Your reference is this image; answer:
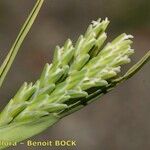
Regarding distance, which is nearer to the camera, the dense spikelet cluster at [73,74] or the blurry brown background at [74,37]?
the dense spikelet cluster at [73,74]

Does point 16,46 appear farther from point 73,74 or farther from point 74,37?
point 74,37

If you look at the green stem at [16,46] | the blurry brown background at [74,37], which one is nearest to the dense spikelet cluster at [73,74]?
the green stem at [16,46]

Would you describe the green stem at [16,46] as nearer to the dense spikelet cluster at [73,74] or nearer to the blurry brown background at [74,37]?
the dense spikelet cluster at [73,74]

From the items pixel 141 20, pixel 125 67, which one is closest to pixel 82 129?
pixel 125 67

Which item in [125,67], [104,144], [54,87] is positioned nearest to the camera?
[54,87]

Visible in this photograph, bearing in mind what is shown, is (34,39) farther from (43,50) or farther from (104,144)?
(104,144)

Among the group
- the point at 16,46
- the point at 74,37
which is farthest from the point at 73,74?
the point at 74,37
